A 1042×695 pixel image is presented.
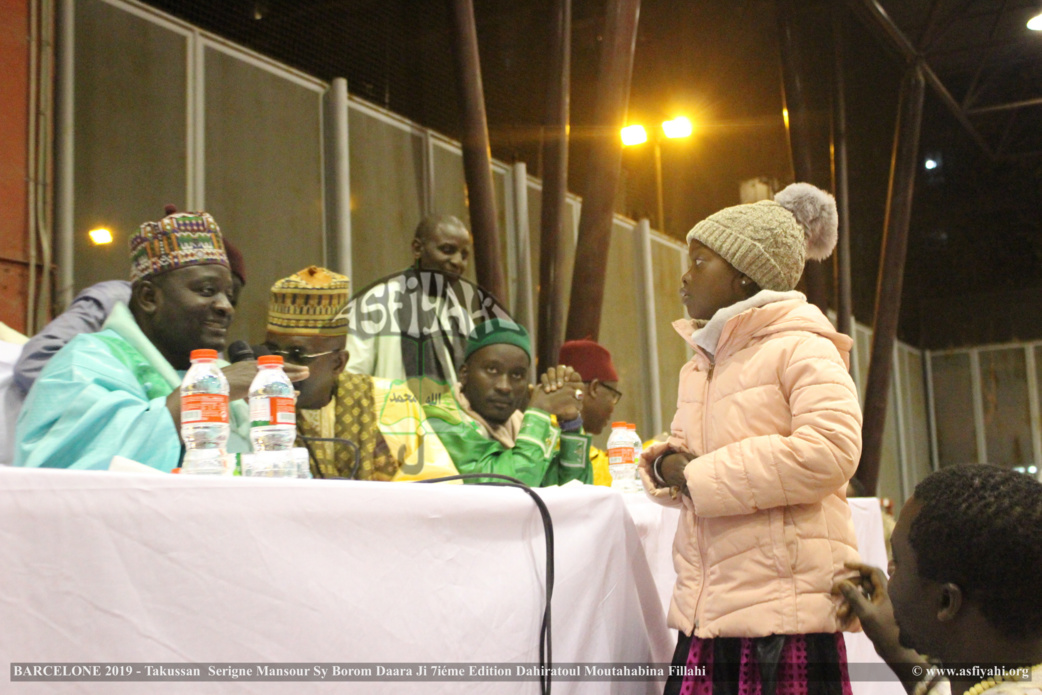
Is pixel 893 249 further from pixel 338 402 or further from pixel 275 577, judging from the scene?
pixel 275 577

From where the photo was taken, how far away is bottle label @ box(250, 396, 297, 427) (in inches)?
65.3

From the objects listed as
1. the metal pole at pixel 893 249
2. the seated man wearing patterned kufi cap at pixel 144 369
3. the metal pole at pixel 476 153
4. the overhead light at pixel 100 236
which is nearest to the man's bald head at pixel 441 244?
the metal pole at pixel 476 153

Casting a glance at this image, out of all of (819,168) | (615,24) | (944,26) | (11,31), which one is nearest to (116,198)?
(11,31)

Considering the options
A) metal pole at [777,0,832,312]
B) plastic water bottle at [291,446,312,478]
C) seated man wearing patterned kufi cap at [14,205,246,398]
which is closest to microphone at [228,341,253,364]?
seated man wearing patterned kufi cap at [14,205,246,398]

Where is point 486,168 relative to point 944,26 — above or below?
below

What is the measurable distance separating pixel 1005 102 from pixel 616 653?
6590 millimetres

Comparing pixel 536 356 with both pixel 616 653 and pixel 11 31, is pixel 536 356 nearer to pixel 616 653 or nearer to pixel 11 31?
pixel 11 31

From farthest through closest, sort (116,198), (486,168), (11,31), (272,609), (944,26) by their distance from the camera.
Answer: (944,26)
(486,168)
(116,198)
(11,31)
(272,609)

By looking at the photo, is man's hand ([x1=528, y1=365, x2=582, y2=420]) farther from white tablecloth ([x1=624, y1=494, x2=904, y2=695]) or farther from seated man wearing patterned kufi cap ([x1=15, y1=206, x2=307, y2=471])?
seated man wearing patterned kufi cap ([x1=15, y1=206, x2=307, y2=471])

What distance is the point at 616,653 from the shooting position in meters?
1.68

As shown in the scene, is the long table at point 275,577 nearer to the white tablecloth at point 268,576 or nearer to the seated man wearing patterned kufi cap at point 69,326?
the white tablecloth at point 268,576

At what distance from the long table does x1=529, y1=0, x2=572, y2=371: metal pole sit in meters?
3.97

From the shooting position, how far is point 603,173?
5.35 metres

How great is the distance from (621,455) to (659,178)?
184 inches
